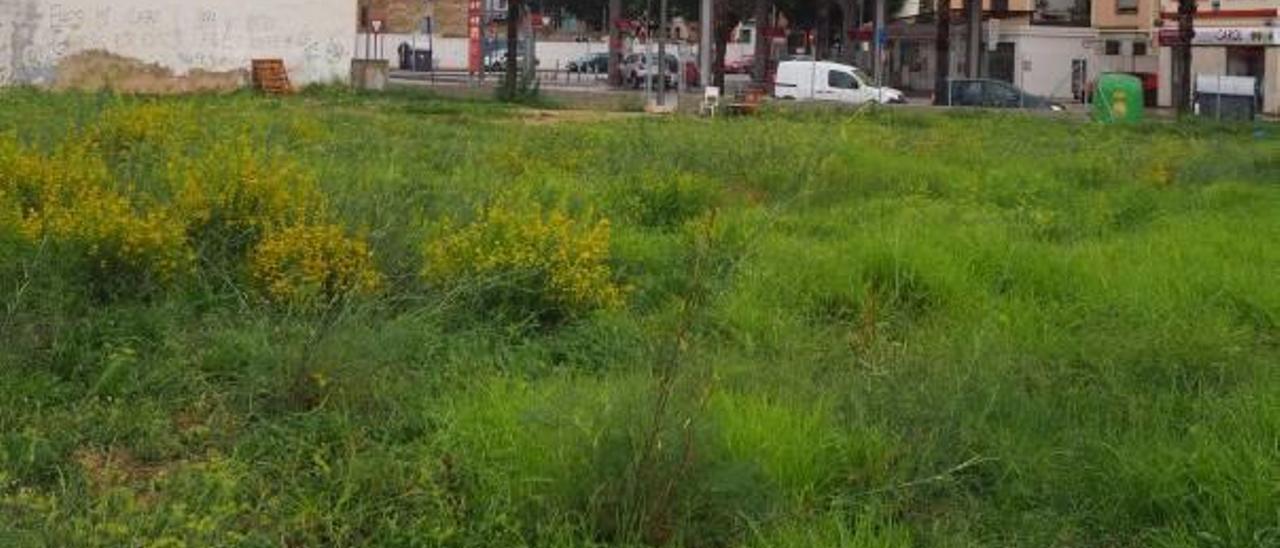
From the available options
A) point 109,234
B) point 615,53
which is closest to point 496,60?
point 615,53

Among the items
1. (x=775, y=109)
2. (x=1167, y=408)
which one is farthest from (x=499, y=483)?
(x=775, y=109)

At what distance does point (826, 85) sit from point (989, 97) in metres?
5.04

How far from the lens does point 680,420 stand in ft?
15.1

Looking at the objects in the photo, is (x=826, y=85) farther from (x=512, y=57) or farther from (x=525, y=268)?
(x=525, y=268)

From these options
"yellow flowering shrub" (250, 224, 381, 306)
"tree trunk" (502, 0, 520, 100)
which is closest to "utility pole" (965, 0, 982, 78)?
"tree trunk" (502, 0, 520, 100)

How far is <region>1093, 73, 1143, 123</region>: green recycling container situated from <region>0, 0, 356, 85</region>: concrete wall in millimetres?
18185

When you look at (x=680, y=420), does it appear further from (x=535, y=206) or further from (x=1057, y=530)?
(x=535, y=206)

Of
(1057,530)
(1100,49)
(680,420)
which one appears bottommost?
(1057,530)

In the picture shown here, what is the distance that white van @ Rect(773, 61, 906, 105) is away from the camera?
44562 millimetres

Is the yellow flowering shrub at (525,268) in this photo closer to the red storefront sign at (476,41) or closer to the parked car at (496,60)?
the red storefront sign at (476,41)

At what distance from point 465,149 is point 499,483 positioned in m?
12.1

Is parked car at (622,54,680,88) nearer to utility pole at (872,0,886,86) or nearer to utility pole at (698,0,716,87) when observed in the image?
utility pole at (872,0,886,86)

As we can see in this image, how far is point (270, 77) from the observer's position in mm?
33688

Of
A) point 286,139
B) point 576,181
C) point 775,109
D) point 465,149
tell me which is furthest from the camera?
point 775,109
